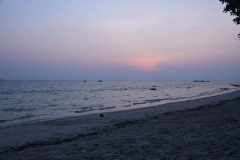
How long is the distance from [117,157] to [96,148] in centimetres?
133

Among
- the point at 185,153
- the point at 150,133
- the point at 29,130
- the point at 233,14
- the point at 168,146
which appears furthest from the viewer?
the point at 233,14

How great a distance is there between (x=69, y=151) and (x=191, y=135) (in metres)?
4.72

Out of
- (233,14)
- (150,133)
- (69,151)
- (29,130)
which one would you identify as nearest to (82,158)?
(69,151)

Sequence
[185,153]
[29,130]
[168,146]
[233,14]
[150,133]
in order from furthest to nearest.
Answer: [233,14]
[29,130]
[150,133]
[168,146]
[185,153]

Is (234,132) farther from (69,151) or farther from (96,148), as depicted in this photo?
(69,151)

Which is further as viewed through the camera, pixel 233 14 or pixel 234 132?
pixel 233 14

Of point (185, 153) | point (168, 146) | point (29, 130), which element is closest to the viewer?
point (185, 153)

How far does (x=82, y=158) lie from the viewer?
6.75 m

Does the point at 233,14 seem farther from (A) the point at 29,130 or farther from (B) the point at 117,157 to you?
(A) the point at 29,130

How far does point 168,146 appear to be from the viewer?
24.7ft

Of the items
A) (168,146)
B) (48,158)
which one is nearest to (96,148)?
(48,158)

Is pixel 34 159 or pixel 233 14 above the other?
pixel 233 14

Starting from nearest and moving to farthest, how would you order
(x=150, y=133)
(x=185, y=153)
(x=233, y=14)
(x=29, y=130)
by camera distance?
(x=185, y=153) < (x=150, y=133) < (x=29, y=130) < (x=233, y=14)

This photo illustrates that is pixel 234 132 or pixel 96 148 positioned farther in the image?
pixel 234 132
